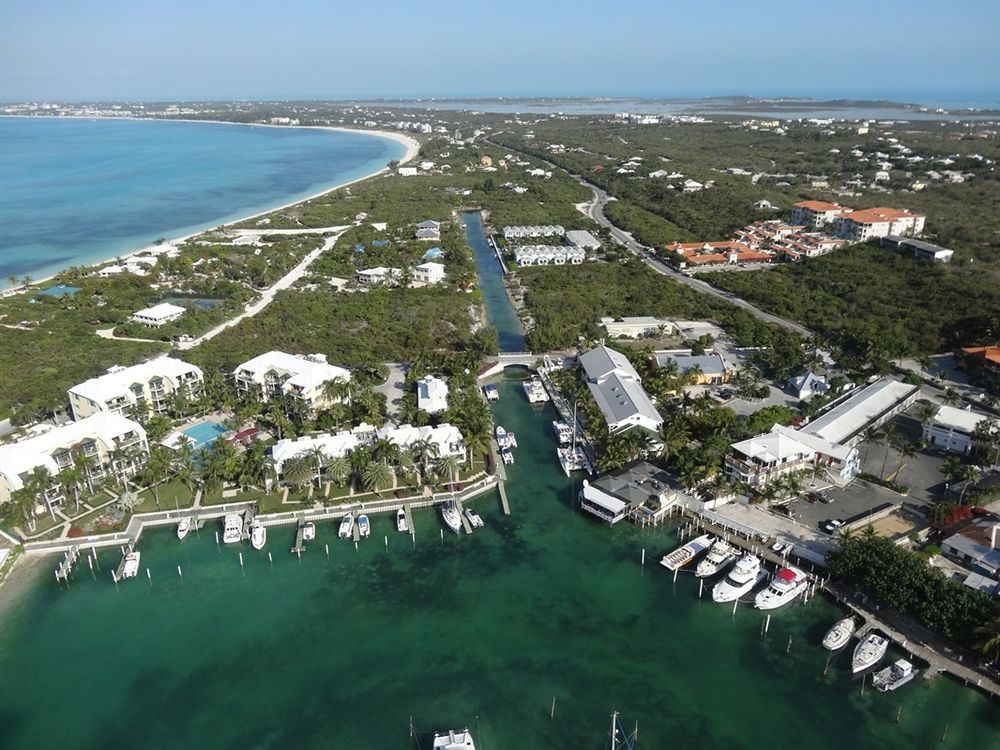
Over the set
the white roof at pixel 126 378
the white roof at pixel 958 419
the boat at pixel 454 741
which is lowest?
the boat at pixel 454 741

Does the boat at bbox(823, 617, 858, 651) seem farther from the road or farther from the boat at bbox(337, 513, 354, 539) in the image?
the road

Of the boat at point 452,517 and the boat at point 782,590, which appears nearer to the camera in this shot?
the boat at point 782,590

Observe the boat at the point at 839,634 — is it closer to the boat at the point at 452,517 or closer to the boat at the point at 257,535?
the boat at the point at 452,517

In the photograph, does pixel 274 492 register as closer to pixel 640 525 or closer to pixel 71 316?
pixel 640 525

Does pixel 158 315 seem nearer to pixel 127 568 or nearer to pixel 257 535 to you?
pixel 127 568

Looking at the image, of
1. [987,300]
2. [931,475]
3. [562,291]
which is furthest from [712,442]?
[987,300]

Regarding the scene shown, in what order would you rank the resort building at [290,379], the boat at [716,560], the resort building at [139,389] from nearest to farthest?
the boat at [716,560] < the resort building at [139,389] < the resort building at [290,379]

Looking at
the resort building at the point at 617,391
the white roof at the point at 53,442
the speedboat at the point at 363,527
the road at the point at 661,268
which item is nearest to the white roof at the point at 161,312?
the white roof at the point at 53,442
